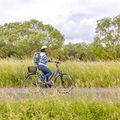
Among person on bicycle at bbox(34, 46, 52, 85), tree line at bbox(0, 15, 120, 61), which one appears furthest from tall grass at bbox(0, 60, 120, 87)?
tree line at bbox(0, 15, 120, 61)

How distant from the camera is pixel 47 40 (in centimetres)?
6550

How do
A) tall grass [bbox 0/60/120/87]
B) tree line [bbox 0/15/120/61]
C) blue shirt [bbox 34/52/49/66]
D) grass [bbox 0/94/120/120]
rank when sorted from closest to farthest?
grass [bbox 0/94/120/120] < blue shirt [bbox 34/52/49/66] < tall grass [bbox 0/60/120/87] < tree line [bbox 0/15/120/61]

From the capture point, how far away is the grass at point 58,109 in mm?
7434

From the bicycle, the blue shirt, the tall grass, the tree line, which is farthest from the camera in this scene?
the tree line

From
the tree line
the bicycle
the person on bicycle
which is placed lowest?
the bicycle

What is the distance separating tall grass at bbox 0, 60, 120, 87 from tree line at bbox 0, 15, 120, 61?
3301 centimetres

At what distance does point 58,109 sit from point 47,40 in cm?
5808

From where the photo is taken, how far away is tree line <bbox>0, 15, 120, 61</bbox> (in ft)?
182

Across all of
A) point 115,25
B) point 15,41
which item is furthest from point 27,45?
point 115,25

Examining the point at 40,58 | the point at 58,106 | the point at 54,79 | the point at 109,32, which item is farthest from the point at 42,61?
the point at 109,32

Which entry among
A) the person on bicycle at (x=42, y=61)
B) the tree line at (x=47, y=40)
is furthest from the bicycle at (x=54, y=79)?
the tree line at (x=47, y=40)

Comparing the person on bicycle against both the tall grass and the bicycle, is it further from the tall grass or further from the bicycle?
the tall grass

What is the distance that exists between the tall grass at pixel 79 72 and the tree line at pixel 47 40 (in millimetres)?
33009

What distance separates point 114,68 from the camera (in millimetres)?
16406
